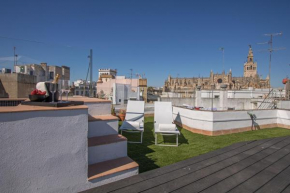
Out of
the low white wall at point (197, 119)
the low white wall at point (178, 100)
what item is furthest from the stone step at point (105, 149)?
the low white wall at point (178, 100)

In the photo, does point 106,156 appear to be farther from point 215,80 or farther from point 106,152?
point 215,80

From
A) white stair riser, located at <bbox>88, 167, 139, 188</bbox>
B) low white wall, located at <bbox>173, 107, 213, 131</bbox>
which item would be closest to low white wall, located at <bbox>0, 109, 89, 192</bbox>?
white stair riser, located at <bbox>88, 167, 139, 188</bbox>

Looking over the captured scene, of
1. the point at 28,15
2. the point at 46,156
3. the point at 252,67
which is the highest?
the point at 252,67

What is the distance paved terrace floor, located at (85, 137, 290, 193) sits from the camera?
1.28m

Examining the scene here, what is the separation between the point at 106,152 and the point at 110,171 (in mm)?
360

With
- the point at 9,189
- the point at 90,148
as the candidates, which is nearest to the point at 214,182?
the point at 90,148

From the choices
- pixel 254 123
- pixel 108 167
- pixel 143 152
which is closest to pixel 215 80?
pixel 254 123

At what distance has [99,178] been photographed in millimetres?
1786

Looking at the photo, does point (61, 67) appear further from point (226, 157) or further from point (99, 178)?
point (226, 157)

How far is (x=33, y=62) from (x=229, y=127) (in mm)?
6642

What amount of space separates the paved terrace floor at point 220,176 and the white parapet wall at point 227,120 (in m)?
3.15

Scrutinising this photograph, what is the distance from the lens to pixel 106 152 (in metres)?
2.20

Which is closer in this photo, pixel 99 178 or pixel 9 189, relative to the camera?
pixel 9 189

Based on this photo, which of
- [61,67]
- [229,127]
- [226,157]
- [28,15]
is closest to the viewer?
[226,157]
